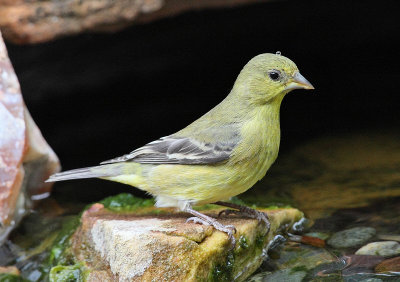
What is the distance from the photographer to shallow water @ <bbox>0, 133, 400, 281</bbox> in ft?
15.3

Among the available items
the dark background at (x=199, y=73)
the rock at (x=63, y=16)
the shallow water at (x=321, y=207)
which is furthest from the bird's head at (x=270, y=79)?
the dark background at (x=199, y=73)

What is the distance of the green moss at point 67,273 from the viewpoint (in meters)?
4.66

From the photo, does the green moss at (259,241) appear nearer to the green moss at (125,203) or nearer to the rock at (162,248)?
the rock at (162,248)

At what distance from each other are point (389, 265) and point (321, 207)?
54.9 inches

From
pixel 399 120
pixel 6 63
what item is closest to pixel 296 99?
pixel 399 120

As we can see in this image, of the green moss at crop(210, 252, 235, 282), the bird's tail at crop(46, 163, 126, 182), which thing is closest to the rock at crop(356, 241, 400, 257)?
the green moss at crop(210, 252, 235, 282)

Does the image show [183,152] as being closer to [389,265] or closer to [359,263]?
[359,263]

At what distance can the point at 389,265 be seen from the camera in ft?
14.5

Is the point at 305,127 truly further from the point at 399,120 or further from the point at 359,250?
the point at 359,250

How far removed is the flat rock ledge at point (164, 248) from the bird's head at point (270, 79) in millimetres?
1021

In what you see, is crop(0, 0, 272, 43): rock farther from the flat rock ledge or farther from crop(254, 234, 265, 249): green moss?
crop(254, 234, 265, 249): green moss

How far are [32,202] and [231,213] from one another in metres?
2.45

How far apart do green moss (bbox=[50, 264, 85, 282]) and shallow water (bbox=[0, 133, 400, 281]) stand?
1.33 feet

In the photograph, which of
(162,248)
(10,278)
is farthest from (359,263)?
(10,278)
